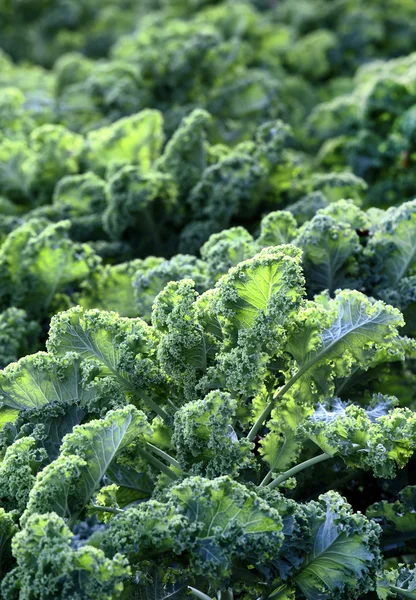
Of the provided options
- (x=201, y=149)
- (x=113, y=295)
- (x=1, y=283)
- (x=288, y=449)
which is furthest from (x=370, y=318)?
(x=201, y=149)

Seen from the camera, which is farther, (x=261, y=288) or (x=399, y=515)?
(x=399, y=515)

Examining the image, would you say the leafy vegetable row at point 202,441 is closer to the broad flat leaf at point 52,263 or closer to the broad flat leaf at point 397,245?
the broad flat leaf at point 397,245

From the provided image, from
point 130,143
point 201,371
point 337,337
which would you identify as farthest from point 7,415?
point 130,143

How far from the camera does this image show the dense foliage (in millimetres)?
2658

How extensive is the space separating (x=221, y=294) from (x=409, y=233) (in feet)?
4.64

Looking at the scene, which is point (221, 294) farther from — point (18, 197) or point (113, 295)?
point (18, 197)

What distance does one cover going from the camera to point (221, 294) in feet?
9.88

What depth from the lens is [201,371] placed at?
3.26 metres

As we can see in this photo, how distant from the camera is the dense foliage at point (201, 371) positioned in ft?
8.72

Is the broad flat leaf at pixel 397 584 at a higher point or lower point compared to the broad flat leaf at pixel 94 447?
lower

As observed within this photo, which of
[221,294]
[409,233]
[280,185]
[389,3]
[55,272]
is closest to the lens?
[221,294]

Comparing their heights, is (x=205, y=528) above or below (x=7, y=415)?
below

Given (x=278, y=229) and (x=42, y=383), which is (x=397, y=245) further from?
(x=42, y=383)

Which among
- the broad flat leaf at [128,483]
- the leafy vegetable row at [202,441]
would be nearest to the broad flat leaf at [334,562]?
the leafy vegetable row at [202,441]
